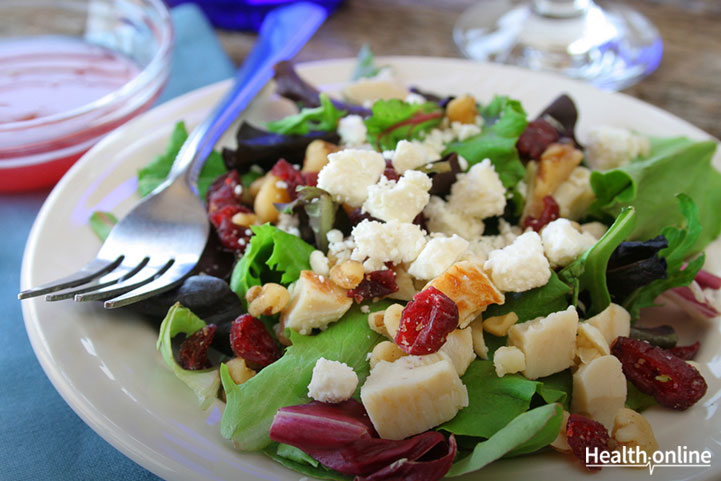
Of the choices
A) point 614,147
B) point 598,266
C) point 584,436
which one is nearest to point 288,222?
point 598,266

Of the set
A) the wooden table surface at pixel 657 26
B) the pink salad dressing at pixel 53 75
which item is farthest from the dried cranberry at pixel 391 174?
the wooden table surface at pixel 657 26

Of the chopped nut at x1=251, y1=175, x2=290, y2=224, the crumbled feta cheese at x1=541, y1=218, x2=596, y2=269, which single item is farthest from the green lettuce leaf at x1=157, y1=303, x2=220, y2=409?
the crumbled feta cheese at x1=541, y1=218, x2=596, y2=269

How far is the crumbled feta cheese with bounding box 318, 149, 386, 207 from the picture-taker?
6.42 ft

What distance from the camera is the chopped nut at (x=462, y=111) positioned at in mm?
2377

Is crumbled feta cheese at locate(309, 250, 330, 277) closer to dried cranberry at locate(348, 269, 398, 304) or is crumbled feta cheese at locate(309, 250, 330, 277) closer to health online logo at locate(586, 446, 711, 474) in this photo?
dried cranberry at locate(348, 269, 398, 304)

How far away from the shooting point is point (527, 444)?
1.46m

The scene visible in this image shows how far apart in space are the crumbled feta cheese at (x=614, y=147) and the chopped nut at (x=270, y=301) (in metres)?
1.20

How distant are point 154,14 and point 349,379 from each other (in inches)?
97.4

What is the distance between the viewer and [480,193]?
205cm

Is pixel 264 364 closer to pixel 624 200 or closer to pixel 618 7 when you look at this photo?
pixel 624 200

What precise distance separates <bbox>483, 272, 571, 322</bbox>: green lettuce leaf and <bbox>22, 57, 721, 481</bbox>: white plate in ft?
1.13

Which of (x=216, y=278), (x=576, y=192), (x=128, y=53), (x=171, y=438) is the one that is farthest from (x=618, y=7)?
(x=171, y=438)

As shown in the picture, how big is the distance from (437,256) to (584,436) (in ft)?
1.81

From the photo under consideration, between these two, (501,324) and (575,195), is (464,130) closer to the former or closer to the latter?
(575,195)
